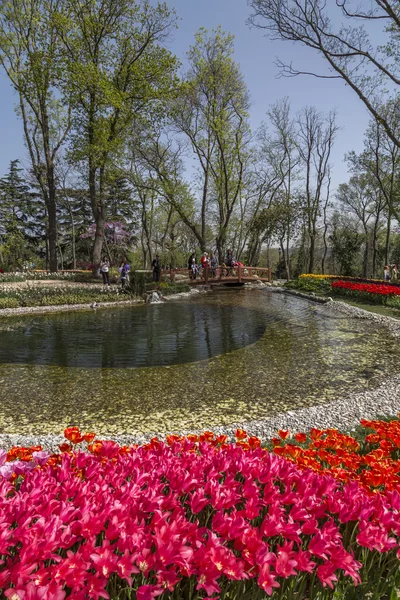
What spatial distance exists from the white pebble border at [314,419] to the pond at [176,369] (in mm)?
299

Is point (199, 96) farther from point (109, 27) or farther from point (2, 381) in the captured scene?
point (2, 381)

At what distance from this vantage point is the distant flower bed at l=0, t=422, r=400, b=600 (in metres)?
1.30

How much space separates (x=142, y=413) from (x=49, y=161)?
24.2 metres

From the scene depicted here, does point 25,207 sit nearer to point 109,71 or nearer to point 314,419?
point 109,71

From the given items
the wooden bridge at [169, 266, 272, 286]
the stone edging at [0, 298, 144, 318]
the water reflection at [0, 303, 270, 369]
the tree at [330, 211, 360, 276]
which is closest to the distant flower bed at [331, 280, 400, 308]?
the water reflection at [0, 303, 270, 369]

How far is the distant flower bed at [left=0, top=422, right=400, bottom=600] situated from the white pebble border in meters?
2.22

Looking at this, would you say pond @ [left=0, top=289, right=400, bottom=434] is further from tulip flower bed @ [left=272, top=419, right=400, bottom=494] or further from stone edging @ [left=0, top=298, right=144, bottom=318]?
tulip flower bed @ [left=272, top=419, right=400, bottom=494]

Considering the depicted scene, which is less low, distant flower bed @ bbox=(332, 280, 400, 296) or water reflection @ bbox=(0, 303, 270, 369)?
distant flower bed @ bbox=(332, 280, 400, 296)

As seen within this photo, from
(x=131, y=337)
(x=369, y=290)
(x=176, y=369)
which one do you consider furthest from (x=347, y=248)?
(x=176, y=369)

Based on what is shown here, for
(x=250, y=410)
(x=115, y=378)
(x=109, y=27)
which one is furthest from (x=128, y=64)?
(x=250, y=410)

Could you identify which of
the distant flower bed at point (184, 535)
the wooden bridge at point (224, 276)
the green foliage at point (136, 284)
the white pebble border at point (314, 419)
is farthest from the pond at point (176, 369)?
the wooden bridge at point (224, 276)

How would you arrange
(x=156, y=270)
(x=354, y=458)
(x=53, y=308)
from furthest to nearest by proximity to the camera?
(x=156, y=270), (x=53, y=308), (x=354, y=458)

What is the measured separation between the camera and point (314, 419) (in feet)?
15.7

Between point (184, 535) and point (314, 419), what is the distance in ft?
12.1
